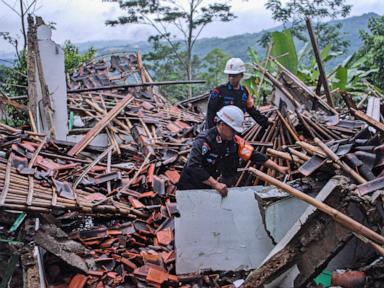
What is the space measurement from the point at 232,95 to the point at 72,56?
9.55 meters

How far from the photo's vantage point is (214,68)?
23500 mm

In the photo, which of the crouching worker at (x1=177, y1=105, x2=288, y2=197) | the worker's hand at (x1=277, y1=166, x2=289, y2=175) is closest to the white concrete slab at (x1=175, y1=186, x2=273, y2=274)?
the crouching worker at (x1=177, y1=105, x2=288, y2=197)

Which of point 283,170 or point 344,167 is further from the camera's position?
point 283,170

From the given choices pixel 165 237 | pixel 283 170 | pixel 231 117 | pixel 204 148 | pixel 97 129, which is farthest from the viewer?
pixel 97 129

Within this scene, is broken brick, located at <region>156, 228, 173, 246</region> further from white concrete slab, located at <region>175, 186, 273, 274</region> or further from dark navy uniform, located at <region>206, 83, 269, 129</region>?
dark navy uniform, located at <region>206, 83, 269, 129</region>

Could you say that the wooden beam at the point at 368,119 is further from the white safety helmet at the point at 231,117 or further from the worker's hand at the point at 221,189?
the worker's hand at the point at 221,189

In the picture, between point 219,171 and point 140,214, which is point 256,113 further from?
point 140,214

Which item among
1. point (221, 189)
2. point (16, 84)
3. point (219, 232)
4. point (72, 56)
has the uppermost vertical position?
point (72, 56)

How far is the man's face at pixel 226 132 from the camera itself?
4441mm

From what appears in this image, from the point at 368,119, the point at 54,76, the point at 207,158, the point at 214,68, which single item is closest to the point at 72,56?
the point at 54,76

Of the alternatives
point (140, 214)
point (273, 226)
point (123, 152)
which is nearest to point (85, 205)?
point (140, 214)

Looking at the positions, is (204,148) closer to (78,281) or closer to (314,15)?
(78,281)

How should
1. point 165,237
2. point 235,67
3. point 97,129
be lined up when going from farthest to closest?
point 97,129, point 235,67, point 165,237

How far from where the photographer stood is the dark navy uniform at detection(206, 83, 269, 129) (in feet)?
18.4
